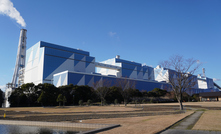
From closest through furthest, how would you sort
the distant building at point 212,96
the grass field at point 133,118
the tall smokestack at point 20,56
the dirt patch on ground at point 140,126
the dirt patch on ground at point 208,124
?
the dirt patch on ground at point 140,126, the dirt patch on ground at point 208,124, the grass field at point 133,118, the distant building at point 212,96, the tall smokestack at point 20,56

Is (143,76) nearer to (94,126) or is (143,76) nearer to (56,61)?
(56,61)

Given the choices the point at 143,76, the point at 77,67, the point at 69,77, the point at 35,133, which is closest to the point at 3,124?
the point at 35,133

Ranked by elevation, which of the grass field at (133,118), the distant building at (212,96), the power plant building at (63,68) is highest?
the power plant building at (63,68)

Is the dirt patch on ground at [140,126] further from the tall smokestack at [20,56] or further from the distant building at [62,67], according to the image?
the tall smokestack at [20,56]

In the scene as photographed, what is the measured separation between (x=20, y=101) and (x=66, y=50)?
4945 centimetres

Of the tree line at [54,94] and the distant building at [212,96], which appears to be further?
the distant building at [212,96]

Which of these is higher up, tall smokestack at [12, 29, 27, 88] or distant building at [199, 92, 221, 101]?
tall smokestack at [12, 29, 27, 88]

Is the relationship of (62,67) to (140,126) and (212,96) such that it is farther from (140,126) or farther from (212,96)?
(140,126)

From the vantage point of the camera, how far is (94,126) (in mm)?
11297

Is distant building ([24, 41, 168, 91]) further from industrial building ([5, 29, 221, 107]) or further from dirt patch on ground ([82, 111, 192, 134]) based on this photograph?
dirt patch on ground ([82, 111, 192, 134])

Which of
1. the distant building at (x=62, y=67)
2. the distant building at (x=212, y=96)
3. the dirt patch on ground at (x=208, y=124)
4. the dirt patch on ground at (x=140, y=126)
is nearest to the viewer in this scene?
the dirt patch on ground at (x=140, y=126)

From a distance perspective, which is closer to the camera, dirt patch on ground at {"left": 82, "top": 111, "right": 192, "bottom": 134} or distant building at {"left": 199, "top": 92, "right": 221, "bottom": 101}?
dirt patch on ground at {"left": 82, "top": 111, "right": 192, "bottom": 134}

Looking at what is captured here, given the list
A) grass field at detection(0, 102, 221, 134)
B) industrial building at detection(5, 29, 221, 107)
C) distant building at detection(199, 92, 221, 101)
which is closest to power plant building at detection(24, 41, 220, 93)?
industrial building at detection(5, 29, 221, 107)

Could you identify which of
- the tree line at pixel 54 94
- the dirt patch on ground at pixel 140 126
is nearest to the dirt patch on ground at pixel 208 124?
the dirt patch on ground at pixel 140 126
